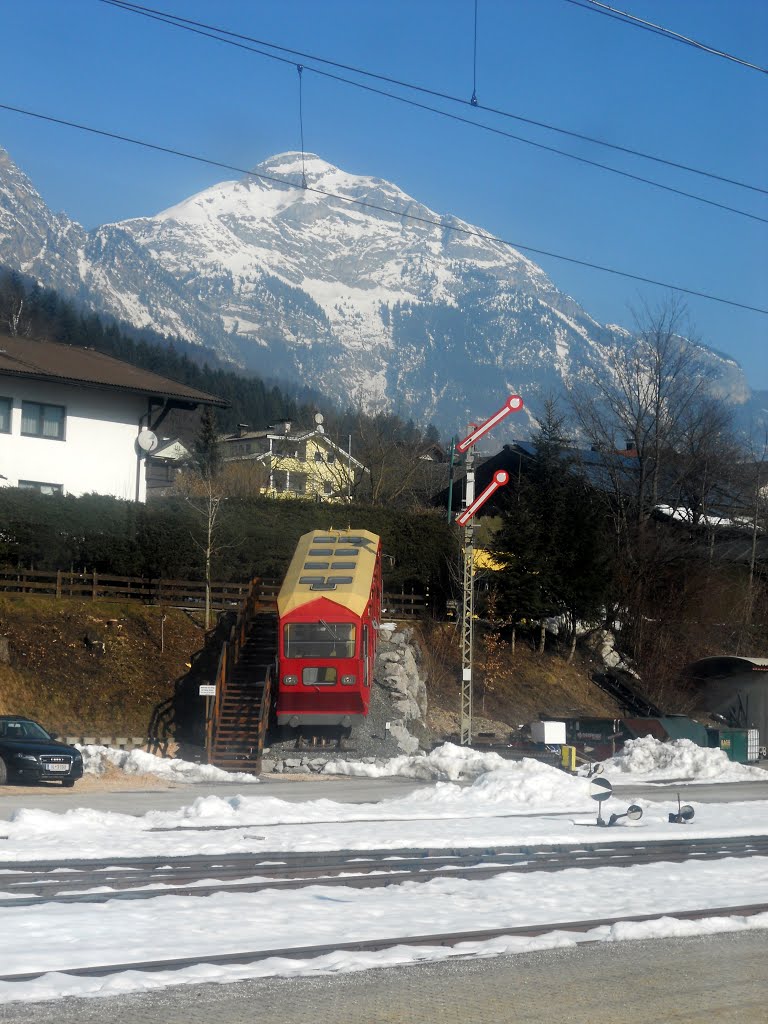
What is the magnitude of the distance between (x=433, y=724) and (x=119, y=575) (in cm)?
1200

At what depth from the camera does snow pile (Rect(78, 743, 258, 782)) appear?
2745cm

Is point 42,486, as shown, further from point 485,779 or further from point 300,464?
point 300,464

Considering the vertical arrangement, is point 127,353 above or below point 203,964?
above

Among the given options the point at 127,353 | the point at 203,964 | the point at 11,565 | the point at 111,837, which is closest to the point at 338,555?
the point at 11,565

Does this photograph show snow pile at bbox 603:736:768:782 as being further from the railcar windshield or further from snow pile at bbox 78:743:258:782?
snow pile at bbox 78:743:258:782

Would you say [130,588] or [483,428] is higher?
[483,428]

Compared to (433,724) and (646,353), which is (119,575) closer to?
(433,724)

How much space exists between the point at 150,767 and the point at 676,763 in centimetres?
1474

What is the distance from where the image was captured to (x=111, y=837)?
54.2 feet

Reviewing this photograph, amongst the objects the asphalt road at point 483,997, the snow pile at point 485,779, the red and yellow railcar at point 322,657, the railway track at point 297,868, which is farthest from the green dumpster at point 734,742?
the asphalt road at point 483,997

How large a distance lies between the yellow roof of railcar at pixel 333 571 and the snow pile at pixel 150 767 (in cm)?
599

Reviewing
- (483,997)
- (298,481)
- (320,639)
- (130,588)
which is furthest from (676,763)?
(298,481)

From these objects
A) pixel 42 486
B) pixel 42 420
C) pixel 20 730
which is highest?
pixel 42 420

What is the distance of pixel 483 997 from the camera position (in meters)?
8.27
